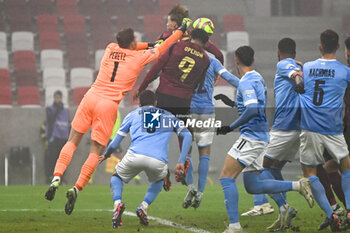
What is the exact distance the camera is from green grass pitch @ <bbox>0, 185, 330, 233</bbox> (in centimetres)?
601

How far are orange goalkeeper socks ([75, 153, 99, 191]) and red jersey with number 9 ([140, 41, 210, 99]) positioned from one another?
1208mm

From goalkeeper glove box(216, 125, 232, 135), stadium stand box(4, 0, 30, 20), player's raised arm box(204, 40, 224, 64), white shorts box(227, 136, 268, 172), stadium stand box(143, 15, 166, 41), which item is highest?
stadium stand box(4, 0, 30, 20)

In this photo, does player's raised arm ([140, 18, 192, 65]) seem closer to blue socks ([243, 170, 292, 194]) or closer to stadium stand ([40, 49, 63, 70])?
blue socks ([243, 170, 292, 194])

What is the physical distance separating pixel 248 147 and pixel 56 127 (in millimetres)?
7764

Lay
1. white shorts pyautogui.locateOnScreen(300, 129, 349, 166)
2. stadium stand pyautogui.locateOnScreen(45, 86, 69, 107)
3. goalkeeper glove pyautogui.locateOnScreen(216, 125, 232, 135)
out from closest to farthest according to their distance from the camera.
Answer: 1. goalkeeper glove pyautogui.locateOnScreen(216, 125, 232, 135)
2. white shorts pyautogui.locateOnScreen(300, 129, 349, 166)
3. stadium stand pyautogui.locateOnScreen(45, 86, 69, 107)

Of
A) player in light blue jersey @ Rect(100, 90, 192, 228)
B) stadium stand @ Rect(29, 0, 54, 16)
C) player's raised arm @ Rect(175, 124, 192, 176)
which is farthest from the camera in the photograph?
stadium stand @ Rect(29, 0, 54, 16)

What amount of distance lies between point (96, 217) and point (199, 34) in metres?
2.14

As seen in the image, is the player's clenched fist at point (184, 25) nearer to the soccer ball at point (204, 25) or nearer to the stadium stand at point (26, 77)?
the soccer ball at point (204, 25)

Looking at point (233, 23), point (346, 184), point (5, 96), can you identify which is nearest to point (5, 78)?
point (5, 96)

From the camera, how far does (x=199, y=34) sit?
283 inches

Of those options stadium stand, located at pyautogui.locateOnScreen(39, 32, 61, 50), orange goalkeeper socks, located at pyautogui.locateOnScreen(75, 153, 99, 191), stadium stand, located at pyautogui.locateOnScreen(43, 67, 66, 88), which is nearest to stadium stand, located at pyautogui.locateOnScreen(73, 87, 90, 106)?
stadium stand, located at pyautogui.locateOnScreen(43, 67, 66, 88)

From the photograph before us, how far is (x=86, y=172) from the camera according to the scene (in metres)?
6.50

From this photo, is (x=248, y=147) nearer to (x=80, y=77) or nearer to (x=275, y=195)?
(x=275, y=195)

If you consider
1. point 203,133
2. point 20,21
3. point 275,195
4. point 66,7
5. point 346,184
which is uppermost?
point 66,7
